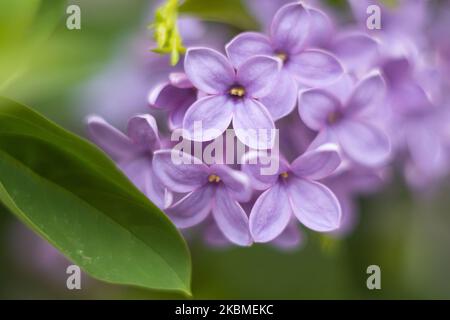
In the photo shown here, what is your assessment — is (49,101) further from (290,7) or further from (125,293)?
(290,7)

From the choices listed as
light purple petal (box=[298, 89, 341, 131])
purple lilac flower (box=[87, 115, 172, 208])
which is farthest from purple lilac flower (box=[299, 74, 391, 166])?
purple lilac flower (box=[87, 115, 172, 208])

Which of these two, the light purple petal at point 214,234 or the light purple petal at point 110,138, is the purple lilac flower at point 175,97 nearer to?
the light purple petal at point 110,138

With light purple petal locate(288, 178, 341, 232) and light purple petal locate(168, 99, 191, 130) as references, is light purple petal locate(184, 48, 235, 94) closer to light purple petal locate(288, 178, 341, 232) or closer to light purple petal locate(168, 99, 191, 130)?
light purple petal locate(168, 99, 191, 130)


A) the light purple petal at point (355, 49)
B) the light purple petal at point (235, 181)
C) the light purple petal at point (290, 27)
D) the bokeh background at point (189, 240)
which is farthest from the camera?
the bokeh background at point (189, 240)

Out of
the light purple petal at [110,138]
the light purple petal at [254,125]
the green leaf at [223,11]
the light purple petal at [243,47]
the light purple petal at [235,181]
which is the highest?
the green leaf at [223,11]

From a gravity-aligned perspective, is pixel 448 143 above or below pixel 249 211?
above

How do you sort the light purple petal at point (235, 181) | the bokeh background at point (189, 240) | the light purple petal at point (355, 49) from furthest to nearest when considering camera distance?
1. the bokeh background at point (189, 240)
2. the light purple petal at point (355, 49)
3. the light purple petal at point (235, 181)

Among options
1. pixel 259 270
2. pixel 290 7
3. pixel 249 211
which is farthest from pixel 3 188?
pixel 259 270

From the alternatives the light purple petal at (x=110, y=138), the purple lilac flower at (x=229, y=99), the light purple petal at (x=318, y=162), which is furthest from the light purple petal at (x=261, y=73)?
the light purple petal at (x=110, y=138)
